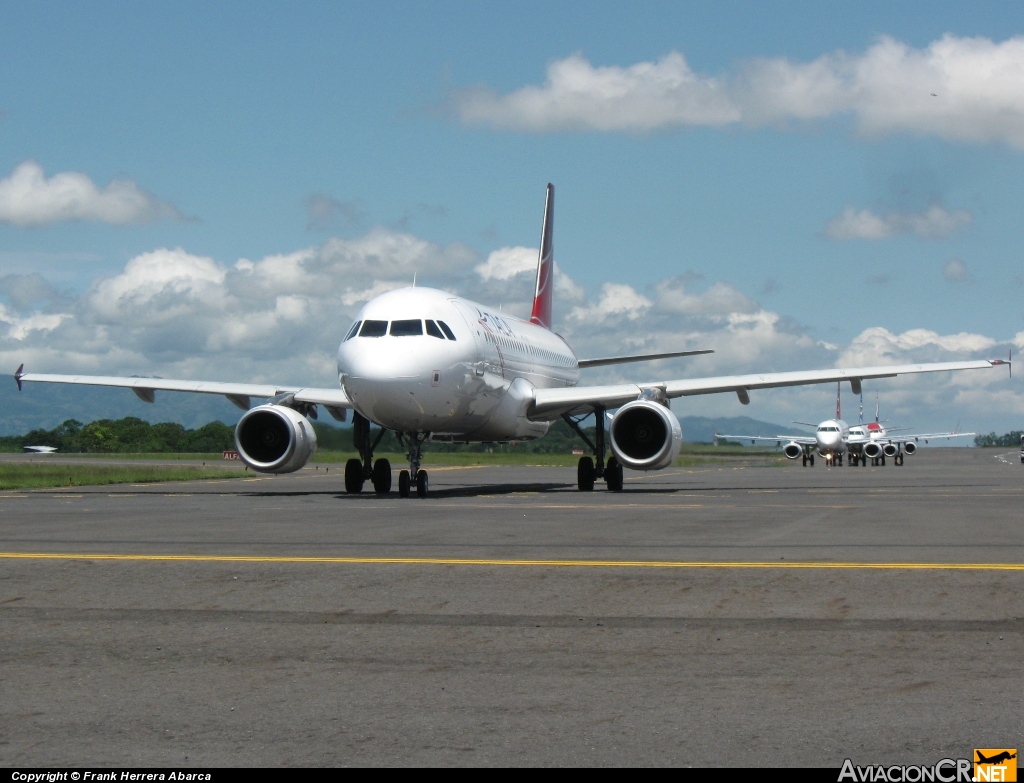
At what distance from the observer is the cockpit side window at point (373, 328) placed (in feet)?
81.9

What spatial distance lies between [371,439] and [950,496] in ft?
41.6

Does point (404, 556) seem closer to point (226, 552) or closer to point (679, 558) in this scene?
point (226, 552)

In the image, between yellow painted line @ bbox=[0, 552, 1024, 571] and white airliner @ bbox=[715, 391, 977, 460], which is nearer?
yellow painted line @ bbox=[0, 552, 1024, 571]

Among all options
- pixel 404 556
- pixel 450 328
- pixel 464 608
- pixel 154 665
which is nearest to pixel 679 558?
pixel 404 556

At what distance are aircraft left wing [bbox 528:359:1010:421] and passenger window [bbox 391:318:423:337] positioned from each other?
556 cm

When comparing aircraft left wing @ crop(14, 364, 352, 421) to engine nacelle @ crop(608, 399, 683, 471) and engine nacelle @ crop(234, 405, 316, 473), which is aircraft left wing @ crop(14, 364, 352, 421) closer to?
engine nacelle @ crop(234, 405, 316, 473)

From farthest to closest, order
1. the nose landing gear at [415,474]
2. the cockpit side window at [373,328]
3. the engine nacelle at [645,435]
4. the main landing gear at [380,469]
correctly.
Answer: the engine nacelle at [645,435] < the main landing gear at [380,469] < the nose landing gear at [415,474] < the cockpit side window at [373,328]

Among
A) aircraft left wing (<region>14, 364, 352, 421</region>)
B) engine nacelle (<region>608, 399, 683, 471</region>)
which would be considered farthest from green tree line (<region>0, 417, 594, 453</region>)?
engine nacelle (<region>608, 399, 683, 471</region>)

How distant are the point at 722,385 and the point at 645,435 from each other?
113 inches

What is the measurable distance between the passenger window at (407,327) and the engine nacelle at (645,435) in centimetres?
517

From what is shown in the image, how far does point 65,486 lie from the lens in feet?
106

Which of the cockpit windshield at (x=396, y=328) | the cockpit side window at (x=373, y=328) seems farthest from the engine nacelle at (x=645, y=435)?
the cockpit side window at (x=373, y=328)

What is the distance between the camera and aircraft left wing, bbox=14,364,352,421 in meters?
28.5

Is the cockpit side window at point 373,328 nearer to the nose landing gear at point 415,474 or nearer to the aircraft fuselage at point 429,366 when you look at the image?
the aircraft fuselage at point 429,366
